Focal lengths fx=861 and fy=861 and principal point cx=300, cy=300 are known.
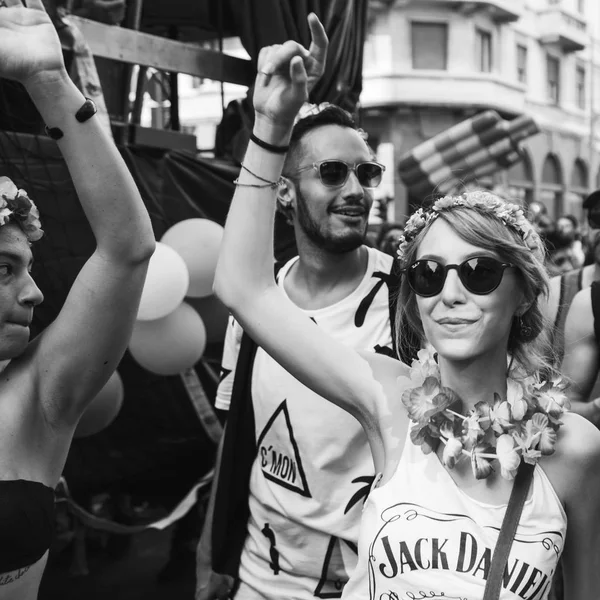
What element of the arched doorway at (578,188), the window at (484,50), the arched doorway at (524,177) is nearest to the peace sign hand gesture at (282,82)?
the window at (484,50)

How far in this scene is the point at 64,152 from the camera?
1.83 meters

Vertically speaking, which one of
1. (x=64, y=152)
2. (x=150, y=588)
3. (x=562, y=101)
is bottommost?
(x=150, y=588)

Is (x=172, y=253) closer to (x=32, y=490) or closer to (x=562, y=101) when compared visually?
(x=32, y=490)

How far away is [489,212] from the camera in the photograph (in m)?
1.88

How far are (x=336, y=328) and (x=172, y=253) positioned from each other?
138 cm

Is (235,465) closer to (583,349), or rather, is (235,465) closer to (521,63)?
(583,349)

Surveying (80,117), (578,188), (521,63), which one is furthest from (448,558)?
(578,188)

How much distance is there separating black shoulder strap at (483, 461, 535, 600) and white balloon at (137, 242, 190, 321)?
2.12 m

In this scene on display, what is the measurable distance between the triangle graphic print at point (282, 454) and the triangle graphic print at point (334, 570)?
16cm

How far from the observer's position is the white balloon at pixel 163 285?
3.57 meters

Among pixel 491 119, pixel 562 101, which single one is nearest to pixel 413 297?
pixel 491 119

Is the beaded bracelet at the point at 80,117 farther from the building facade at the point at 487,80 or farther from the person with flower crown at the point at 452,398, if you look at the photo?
the building facade at the point at 487,80

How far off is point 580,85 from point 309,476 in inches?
1251

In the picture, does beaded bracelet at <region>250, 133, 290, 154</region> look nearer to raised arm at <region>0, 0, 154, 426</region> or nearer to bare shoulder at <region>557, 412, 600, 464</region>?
raised arm at <region>0, 0, 154, 426</region>
